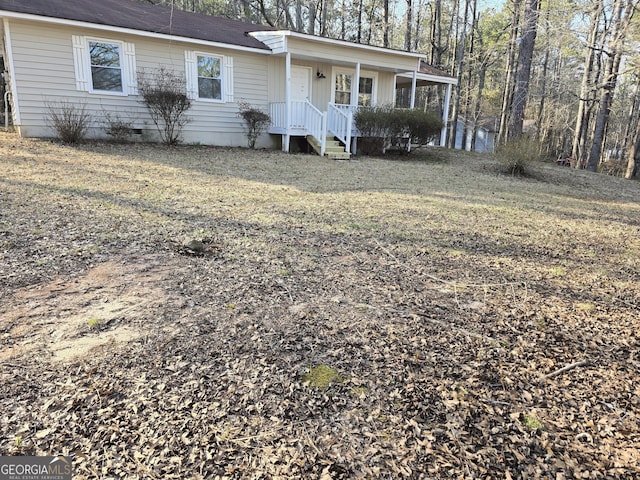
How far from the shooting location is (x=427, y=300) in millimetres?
3217

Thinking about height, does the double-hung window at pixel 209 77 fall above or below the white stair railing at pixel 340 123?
above

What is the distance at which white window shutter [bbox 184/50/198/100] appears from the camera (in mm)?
12195

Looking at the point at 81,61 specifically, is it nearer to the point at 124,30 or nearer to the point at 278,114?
the point at 124,30

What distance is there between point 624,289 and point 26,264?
4.98 meters

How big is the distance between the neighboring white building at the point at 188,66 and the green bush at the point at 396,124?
565 millimetres

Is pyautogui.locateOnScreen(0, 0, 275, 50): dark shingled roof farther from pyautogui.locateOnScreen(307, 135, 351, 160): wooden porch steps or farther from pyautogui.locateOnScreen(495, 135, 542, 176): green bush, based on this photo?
pyautogui.locateOnScreen(495, 135, 542, 176): green bush

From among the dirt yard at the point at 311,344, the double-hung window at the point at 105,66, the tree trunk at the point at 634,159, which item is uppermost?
the double-hung window at the point at 105,66

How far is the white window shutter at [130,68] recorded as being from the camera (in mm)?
11195

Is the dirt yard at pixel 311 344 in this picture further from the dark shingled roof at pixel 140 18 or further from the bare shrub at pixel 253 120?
the bare shrub at pixel 253 120

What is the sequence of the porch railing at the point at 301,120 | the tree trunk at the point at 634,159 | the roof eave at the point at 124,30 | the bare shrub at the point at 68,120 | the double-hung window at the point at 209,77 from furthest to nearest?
the tree trunk at the point at 634,159
the porch railing at the point at 301,120
the double-hung window at the point at 209,77
the bare shrub at the point at 68,120
the roof eave at the point at 124,30

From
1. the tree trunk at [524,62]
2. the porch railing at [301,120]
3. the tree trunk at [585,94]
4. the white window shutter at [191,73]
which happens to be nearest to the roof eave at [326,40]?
the porch railing at [301,120]

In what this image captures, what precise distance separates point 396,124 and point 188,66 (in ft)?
20.8

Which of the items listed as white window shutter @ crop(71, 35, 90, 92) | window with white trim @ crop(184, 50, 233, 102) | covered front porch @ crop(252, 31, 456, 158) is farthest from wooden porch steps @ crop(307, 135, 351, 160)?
white window shutter @ crop(71, 35, 90, 92)

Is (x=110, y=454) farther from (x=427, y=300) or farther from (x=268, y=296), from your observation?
(x=427, y=300)
